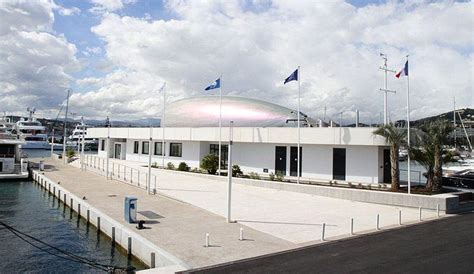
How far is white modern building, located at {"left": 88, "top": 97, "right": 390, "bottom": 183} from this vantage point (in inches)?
1219

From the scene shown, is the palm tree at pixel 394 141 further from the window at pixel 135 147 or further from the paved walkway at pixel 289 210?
the window at pixel 135 147

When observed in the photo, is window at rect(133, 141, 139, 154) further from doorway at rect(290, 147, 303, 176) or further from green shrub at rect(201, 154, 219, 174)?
doorway at rect(290, 147, 303, 176)

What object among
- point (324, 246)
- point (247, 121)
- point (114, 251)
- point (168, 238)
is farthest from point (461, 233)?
point (247, 121)

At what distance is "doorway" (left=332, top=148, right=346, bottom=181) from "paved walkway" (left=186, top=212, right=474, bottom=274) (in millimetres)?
15816

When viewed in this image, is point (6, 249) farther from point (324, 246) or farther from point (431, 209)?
point (431, 209)

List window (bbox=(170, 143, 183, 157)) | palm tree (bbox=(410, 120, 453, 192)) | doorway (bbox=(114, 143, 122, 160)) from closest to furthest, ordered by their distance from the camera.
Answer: palm tree (bbox=(410, 120, 453, 192))
window (bbox=(170, 143, 183, 157))
doorway (bbox=(114, 143, 122, 160))

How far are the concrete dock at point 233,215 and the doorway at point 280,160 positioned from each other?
665cm

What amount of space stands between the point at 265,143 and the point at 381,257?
25110mm

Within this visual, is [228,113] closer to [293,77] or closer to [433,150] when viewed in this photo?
[293,77]

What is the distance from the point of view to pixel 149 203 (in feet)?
71.6

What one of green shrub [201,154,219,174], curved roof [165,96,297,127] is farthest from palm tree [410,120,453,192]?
green shrub [201,154,219,174]

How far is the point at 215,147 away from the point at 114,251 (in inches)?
1107

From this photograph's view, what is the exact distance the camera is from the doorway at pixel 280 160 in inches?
1414

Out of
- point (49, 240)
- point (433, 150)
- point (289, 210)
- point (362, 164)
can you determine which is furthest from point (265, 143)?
point (49, 240)
